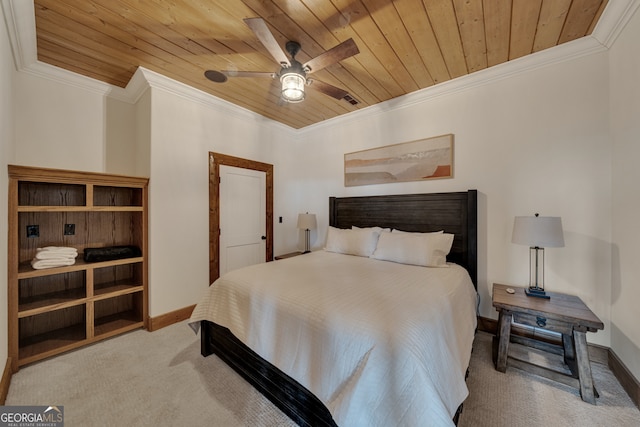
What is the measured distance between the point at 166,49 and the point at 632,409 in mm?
4403

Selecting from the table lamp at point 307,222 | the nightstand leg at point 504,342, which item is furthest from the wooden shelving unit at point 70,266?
the nightstand leg at point 504,342

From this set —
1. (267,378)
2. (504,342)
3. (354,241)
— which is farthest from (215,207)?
(504,342)

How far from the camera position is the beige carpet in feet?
4.83

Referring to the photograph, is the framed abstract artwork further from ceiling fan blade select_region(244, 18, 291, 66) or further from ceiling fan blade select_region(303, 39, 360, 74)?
ceiling fan blade select_region(244, 18, 291, 66)

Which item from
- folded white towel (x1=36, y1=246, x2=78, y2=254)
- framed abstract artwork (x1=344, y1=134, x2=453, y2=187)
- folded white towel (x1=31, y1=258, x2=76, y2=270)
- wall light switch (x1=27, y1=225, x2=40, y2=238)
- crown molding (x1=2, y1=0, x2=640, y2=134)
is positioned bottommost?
folded white towel (x1=31, y1=258, x2=76, y2=270)

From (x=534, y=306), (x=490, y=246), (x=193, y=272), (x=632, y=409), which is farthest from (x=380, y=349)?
(x=193, y=272)

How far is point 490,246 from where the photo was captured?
8.24 feet

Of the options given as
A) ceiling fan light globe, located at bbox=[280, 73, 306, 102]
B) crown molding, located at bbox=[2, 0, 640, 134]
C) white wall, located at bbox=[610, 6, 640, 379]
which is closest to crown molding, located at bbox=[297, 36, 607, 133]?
crown molding, located at bbox=[2, 0, 640, 134]

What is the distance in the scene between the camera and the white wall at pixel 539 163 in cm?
203

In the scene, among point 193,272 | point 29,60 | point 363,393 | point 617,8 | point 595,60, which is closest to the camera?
point 363,393

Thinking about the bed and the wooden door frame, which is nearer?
the bed

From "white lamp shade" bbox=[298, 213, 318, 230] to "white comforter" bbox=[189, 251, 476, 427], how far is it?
1.60 metres

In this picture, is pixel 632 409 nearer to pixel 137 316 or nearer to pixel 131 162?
pixel 137 316

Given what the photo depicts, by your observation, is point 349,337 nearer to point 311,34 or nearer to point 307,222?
point 311,34
